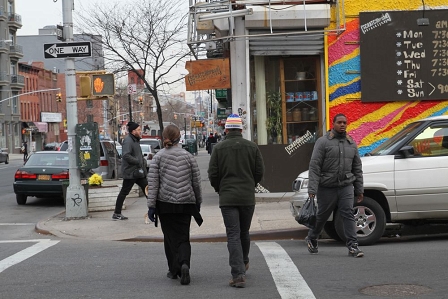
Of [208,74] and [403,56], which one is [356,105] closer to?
[403,56]

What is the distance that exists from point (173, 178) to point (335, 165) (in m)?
2.48

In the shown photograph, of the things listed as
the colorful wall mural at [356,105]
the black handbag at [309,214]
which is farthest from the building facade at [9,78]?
the black handbag at [309,214]

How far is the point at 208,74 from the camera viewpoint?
16.9 m

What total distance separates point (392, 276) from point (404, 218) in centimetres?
266

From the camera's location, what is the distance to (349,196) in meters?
9.54

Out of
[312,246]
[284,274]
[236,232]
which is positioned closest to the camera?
[236,232]

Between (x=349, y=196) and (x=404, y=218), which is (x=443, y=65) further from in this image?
(x=349, y=196)

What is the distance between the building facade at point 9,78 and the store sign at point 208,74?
6353 centimetres

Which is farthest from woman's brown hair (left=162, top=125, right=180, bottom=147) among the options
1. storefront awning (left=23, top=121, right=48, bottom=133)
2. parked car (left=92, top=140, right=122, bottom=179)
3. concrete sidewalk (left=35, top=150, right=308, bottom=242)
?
storefront awning (left=23, top=121, right=48, bottom=133)

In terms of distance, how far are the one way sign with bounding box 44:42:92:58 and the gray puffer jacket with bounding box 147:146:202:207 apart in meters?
7.03

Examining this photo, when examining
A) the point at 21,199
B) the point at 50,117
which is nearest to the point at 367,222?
the point at 21,199

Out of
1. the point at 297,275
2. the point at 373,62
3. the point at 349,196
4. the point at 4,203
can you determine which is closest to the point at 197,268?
the point at 297,275

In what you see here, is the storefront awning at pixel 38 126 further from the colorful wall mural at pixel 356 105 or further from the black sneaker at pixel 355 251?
the black sneaker at pixel 355 251

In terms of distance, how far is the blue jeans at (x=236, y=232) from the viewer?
7.75 meters
